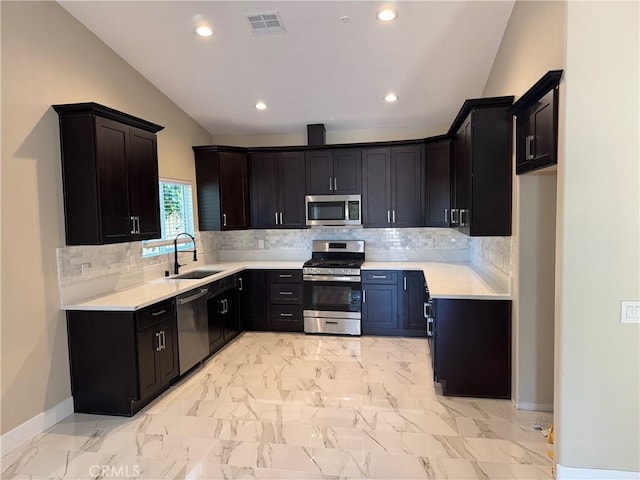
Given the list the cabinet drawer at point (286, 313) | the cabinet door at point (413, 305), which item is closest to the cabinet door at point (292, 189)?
the cabinet drawer at point (286, 313)

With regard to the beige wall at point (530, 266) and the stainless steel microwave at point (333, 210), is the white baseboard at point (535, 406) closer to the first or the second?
the beige wall at point (530, 266)

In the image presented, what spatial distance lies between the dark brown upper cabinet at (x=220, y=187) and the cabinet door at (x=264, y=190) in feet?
0.54

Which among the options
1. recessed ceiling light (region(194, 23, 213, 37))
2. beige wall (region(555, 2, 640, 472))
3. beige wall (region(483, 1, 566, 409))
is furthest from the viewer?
recessed ceiling light (region(194, 23, 213, 37))

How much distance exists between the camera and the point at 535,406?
3.02 meters

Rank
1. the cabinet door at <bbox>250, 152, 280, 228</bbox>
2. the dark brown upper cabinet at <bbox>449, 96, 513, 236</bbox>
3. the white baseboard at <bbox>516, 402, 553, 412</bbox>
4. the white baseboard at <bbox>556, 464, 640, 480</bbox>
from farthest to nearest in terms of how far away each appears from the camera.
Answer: the cabinet door at <bbox>250, 152, 280, 228</bbox> → the dark brown upper cabinet at <bbox>449, 96, 513, 236</bbox> → the white baseboard at <bbox>516, 402, 553, 412</bbox> → the white baseboard at <bbox>556, 464, 640, 480</bbox>

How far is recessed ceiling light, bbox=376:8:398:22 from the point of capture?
3.12 m

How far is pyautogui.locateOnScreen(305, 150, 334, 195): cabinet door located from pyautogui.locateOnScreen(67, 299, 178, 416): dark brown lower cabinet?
2.77 m

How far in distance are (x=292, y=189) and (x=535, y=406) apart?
3693mm

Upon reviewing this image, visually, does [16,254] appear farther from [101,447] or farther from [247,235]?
[247,235]

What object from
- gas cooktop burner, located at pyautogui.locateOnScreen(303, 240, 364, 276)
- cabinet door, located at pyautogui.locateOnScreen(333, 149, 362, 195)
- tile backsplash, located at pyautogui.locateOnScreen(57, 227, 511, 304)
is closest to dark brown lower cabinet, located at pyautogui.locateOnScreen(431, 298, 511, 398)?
tile backsplash, located at pyautogui.locateOnScreen(57, 227, 511, 304)

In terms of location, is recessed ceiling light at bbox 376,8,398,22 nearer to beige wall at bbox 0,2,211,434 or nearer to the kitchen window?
beige wall at bbox 0,2,211,434

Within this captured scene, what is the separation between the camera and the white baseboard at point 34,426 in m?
2.60

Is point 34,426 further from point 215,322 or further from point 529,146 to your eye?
point 529,146

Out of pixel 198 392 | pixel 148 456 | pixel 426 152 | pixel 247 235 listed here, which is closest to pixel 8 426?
pixel 148 456
